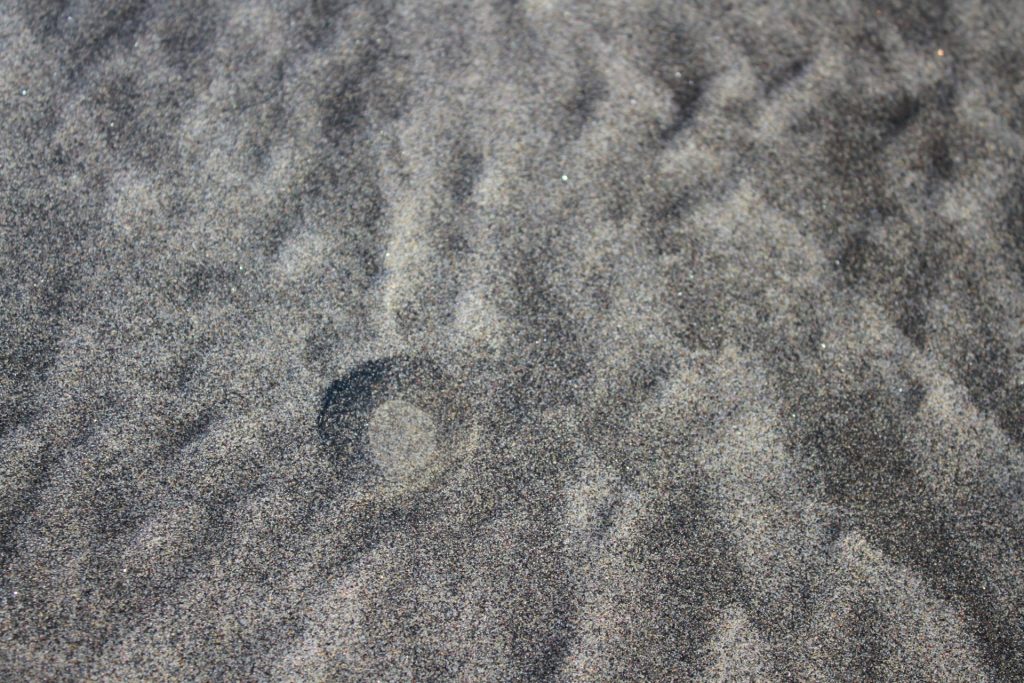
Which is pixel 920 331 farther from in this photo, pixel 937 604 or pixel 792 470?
pixel 937 604

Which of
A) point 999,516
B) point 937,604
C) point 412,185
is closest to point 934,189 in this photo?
point 999,516

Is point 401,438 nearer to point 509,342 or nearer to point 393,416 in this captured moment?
point 393,416

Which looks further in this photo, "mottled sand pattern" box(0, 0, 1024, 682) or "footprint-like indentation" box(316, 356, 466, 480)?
"footprint-like indentation" box(316, 356, 466, 480)

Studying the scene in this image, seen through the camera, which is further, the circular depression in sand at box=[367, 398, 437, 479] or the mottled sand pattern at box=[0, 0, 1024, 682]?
the circular depression in sand at box=[367, 398, 437, 479]

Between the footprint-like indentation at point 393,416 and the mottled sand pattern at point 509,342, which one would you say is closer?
the mottled sand pattern at point 509,342

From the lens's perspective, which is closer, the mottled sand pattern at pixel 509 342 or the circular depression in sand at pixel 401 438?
the mottled sand pattern at pixel 509 342

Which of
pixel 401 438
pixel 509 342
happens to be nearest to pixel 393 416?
pixel 401 438
